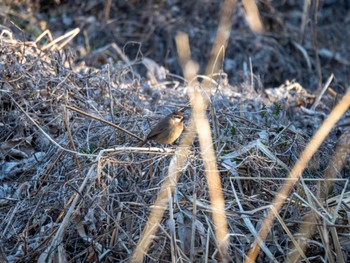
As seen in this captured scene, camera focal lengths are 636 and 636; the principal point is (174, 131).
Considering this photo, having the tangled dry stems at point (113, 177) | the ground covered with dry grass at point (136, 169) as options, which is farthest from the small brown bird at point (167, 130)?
the tangled dry stems at point (113, 177)

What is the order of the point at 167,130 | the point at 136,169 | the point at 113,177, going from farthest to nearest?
1. the point at 167,130
2. the point at 136,169
3. the point at 113,177

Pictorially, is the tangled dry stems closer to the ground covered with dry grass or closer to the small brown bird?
the ground covered with dry grass

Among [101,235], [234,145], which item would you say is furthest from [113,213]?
[234,145]

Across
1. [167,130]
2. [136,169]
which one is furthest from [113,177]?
[167,130]

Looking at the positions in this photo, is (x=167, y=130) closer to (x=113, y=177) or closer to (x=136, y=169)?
(x=136, y=169)

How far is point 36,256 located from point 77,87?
207 cm

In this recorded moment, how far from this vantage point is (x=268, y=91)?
283 inches

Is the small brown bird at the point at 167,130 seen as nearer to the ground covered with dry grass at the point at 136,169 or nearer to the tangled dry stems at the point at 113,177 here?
the ground covered with dry grass at the point at 136,169

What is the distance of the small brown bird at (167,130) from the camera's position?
4.91 metres

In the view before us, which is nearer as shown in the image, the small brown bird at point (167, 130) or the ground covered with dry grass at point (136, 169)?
the ground covered with dry grass at point (136, 169)

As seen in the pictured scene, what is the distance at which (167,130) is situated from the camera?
195 inches

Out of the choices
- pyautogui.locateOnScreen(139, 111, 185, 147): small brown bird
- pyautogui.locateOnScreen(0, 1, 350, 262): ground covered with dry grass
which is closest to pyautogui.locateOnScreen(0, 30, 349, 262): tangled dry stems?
pyautogui.locateOnScreen(0, 1, 350, 262): ground covered with dry grass

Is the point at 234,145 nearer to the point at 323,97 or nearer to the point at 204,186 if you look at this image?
the point at 204,186

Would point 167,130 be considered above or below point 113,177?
below
